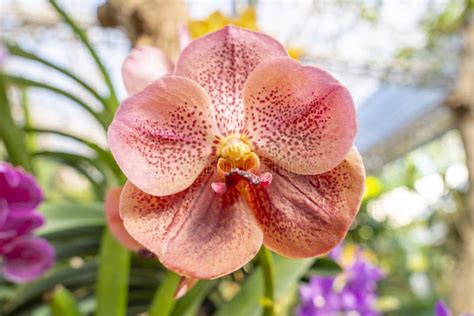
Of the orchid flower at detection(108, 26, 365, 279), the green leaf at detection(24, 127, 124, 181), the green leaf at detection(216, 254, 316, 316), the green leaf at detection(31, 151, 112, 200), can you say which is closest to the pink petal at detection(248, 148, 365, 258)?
the orchid flower at detection(108, 26, 365, 279)

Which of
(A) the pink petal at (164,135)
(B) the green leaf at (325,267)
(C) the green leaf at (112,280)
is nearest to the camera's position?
(A) the pink petal at (164,135)

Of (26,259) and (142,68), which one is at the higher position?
(142,68)

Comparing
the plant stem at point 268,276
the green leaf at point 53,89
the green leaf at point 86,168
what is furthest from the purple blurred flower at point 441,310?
the green leaf at point 86,168

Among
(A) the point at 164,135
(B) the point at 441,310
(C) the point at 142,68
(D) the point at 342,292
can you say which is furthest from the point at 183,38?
(D) the point at 342,292

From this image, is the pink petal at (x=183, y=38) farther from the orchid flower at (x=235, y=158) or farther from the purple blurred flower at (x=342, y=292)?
the purple blurred flower at (x=342, y=292)

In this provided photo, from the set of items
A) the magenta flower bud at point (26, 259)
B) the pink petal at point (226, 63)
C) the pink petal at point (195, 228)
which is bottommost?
the magenta flower bud at point (26, 259)

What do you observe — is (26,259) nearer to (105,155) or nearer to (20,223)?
(20,223)

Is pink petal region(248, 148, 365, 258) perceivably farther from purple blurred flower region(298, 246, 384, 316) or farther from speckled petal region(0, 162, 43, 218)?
purple blurred flower region(298, 246, 384, 316)

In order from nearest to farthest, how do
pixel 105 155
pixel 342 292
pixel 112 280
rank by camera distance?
pixel 112 280 < pixel 105 155 < pixel 342 292
